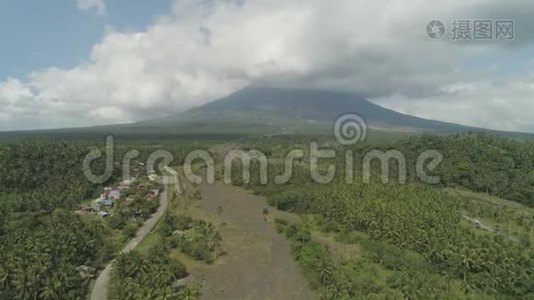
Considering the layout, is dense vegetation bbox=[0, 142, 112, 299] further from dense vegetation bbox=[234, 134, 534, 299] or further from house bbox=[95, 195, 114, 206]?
dense vegetation bbox=[234, 134, 534, 299]

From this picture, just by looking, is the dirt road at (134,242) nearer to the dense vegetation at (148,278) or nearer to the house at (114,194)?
the dense vegetation at (148,278)

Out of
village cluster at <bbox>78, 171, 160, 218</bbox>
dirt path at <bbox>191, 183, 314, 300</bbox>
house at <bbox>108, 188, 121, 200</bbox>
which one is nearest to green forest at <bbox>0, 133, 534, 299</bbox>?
dirt path at <bbox>191, 183, 314, 300</bbox>

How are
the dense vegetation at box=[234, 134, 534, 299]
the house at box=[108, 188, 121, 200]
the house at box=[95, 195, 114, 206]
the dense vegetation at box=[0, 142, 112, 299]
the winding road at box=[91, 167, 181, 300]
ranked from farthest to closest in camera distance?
the house at box=[108, 188, 121, 200], the house at box=[95, 195, 114, 206], the dense vegetation at box=[234, 134, 534, 299], the winding road at box=[91, 167, 181, 300], the dense vegetation at box=[0, 142, 112, 299]

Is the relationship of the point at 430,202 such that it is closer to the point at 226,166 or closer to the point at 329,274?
the point at 329,274

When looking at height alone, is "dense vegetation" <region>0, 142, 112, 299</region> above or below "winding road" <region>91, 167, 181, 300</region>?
above

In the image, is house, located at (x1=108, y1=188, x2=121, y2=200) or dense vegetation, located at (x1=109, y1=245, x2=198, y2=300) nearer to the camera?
dense vegetation, located at (x1=109, y1=245, x2=198, y2=300)
